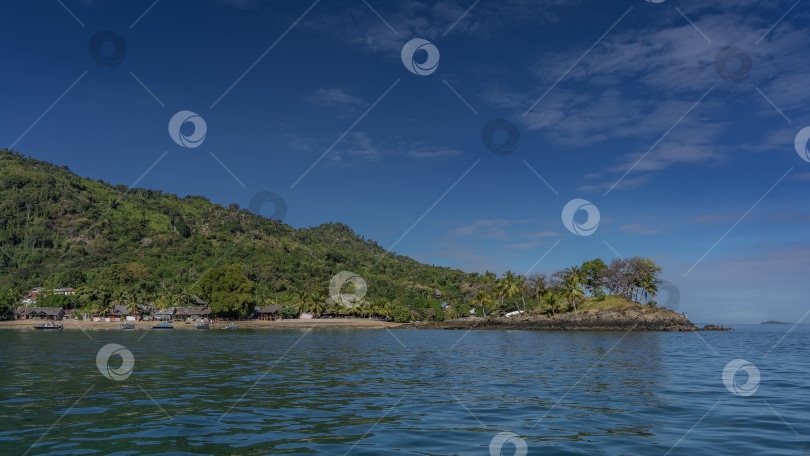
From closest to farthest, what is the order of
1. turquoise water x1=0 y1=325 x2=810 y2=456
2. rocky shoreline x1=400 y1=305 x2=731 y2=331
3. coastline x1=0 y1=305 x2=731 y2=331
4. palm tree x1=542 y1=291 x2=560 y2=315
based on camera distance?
turquoise water x1=0 y1=325 x2=810 y2=456 → rocky shoreline x1=400 y1=305 x2=731 y2=331 → coastline x1=0 y1=305 x2=731 y2=331 → palm tree x1=542 y1=291 x2=560 y2=315

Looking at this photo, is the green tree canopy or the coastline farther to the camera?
the green tree canopy

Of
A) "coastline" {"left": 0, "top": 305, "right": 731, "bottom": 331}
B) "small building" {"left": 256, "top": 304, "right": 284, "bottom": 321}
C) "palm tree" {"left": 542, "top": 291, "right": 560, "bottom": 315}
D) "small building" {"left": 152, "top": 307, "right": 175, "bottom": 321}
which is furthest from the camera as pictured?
"small building" {"left": 256, "top": 304, "right": 284, "bottom": 321}

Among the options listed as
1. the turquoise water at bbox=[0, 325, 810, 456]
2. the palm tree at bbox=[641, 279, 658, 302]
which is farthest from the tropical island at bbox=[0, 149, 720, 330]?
the turquoise water at bbox=[0, 325, 810, 456]

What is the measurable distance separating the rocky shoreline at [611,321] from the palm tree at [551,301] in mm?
4190

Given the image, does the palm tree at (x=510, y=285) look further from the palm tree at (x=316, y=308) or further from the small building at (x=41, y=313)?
the small building at (x=41, y=313)

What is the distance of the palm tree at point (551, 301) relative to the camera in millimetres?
119312

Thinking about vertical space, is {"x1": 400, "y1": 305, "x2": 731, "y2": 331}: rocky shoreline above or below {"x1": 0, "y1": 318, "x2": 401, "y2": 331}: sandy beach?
above

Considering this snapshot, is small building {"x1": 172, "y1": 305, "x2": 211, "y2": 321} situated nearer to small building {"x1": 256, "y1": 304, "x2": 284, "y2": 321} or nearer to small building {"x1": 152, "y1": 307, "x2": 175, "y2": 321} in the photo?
small building {"x1": 152, "y1": 307, "x2": 175, "y2": 321}

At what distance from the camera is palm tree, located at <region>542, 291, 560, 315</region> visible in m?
119

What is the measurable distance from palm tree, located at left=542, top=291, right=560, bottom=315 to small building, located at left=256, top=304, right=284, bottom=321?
74.1 m

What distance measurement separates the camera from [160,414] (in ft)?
50.3

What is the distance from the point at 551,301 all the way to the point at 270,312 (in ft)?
258

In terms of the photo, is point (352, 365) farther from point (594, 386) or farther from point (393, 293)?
point (393, 293)

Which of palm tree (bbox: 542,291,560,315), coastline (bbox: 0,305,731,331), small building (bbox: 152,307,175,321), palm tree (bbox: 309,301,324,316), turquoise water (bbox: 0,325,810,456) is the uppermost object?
palm tree (bbox: 542,291,560,315)
